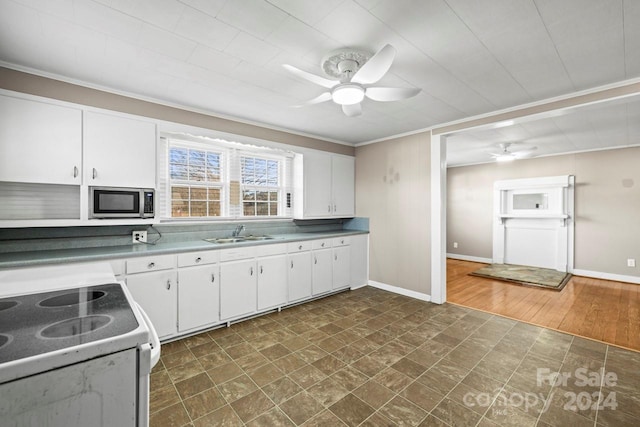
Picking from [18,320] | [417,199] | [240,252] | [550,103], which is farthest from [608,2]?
[240,252]

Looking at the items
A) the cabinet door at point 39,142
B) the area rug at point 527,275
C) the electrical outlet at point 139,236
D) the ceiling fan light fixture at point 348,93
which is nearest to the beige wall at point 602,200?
the area rug at point 527,275

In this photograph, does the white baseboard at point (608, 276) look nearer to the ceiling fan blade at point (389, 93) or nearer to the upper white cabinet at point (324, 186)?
the upper white cabinet at point (324, 186)

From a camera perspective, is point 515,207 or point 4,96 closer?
point 4,96

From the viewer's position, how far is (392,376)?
2.27 m

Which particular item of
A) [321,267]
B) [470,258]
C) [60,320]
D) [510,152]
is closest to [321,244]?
[321,267]

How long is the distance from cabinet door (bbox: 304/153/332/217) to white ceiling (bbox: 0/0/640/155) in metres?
1.41

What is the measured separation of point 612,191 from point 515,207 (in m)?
1.56

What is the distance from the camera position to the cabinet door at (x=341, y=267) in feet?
14.2

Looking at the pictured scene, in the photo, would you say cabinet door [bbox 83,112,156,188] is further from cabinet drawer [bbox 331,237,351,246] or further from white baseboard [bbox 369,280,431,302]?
white baseboard [bbox 369,280,431,302]

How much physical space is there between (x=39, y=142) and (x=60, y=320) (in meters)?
2.10

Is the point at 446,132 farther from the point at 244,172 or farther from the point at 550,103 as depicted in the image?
the point at 244,172

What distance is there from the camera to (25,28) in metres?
1.84

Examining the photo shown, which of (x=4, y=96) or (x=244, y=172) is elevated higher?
(x=4, y=96)

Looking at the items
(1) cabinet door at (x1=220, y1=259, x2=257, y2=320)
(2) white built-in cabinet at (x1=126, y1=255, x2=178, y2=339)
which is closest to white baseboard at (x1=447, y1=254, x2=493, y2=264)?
(1) cabinet door at (x1=220, y1=259, x2=257, y2=320)
